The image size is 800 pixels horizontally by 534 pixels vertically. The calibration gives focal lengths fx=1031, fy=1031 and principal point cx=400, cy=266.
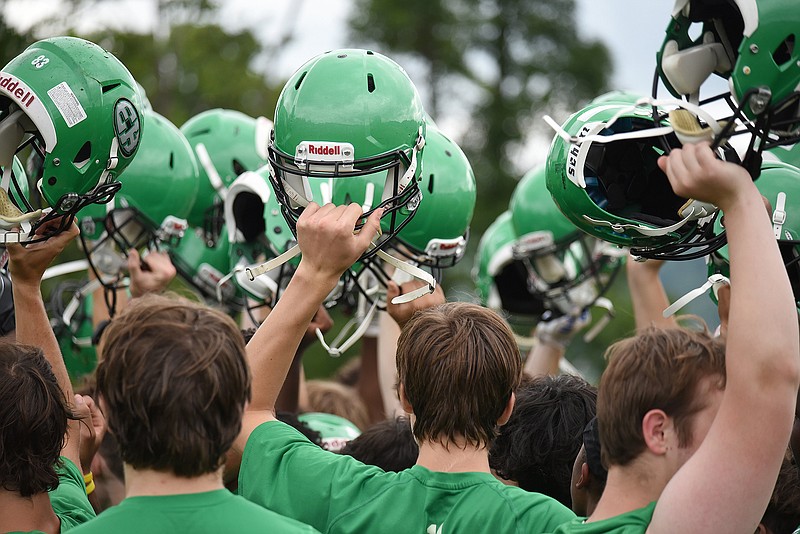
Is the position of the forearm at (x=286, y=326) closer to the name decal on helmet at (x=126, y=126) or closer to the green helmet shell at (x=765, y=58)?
the name decal on helmet at (x=126, y=126)

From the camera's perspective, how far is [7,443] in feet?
9.12

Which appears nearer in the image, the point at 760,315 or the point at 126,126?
the point at 760,315

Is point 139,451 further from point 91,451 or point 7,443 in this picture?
point 91,451

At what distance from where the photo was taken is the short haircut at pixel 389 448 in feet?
12.1

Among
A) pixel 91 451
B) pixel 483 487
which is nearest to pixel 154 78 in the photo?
pixel 91 451

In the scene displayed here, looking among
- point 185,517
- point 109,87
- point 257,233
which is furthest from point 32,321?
point 257,233

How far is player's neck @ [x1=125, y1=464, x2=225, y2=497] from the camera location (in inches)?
85.4

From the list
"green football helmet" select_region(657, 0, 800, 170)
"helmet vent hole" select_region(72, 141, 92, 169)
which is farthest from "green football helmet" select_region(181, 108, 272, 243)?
"green football helmet" select_region(657, 0, 800, 170)

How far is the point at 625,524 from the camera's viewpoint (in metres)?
2.24

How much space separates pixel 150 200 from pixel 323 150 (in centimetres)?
197

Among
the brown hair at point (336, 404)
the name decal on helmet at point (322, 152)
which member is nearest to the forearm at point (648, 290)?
the brown hair at point (336, 404)

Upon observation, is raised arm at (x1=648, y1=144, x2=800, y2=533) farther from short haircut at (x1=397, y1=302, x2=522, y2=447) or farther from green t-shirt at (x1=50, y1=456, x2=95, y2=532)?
green t-shirt at (x1=50, y1=456, x2=95, y2=532)

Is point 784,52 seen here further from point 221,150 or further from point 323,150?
point 221,150

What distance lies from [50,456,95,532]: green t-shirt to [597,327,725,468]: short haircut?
151cm
